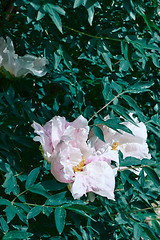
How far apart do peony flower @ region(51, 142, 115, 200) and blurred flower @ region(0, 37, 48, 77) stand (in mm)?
325

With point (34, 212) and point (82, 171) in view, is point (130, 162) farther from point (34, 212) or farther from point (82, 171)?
point (34, 212)

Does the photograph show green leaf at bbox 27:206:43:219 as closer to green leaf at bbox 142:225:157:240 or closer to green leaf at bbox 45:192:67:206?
green leaf at bbox 45:192:67:206

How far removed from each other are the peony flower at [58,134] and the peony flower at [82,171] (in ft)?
0.08

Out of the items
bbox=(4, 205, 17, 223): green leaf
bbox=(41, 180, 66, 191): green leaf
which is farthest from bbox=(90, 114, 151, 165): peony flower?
bbox=(4, 205, 17, 223): green leaf

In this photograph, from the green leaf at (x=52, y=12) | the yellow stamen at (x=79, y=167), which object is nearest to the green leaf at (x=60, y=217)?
the yellow stamen at (x=79, y=167)

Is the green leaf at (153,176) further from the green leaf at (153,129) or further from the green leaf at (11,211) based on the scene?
the green leaf at (11,211)

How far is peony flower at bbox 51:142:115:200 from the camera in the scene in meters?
0.80

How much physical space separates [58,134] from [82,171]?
0.11m

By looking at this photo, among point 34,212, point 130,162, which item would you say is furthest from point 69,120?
point 34,212

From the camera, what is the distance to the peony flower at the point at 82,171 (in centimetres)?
80

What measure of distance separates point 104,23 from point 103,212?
684mm

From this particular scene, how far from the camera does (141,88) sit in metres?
1.05

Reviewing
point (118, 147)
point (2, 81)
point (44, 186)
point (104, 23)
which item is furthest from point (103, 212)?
point (104, 23)

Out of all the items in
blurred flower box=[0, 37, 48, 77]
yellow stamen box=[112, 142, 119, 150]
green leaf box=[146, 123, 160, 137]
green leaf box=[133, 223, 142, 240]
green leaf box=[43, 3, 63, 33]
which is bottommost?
green leaf box=[133, 223, 142, 240]
